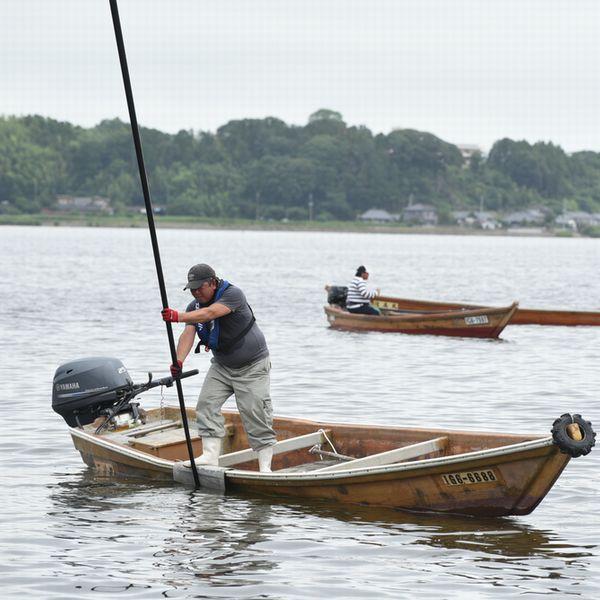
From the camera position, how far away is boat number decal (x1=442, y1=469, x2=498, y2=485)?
11117 millimetres

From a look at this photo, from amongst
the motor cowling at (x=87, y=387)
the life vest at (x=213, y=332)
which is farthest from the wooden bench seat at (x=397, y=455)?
the motor cowling at (x=87, y=387)

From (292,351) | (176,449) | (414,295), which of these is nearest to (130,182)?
(414,295)

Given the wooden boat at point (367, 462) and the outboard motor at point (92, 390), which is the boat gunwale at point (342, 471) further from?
the outboard motor at point (92, 390)

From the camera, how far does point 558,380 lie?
23281 mm

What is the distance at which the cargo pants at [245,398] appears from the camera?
12.4 meters

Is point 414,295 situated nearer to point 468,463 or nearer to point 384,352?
point 384,352

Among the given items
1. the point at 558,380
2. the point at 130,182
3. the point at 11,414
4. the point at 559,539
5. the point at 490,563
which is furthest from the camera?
the point at 130,182

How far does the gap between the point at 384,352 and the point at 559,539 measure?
1684 centimetres

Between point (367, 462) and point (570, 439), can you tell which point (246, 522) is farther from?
point (570, 439)

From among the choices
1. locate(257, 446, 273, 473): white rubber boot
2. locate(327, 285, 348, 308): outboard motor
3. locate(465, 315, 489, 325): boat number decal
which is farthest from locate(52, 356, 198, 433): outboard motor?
locate(327, 285, 348, 308): outboard motor

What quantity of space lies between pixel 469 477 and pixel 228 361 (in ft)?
8.72

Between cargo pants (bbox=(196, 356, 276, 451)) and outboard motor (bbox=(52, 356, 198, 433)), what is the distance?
132 cm

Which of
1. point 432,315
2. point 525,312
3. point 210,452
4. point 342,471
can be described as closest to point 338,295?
point 432,315

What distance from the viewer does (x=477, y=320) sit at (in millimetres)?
30500
